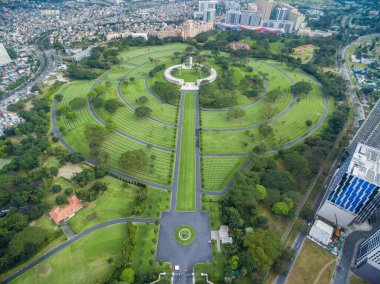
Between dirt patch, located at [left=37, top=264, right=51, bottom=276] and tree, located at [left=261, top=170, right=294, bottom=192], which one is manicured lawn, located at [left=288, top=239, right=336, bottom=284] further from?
dirt patch, located at [left=37, top=264, right=51, bottom=276]

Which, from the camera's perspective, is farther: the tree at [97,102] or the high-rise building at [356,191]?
the tree at [97,102]

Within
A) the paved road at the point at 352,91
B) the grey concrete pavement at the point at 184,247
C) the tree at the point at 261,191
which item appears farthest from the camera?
the paved road at the point at 352,91

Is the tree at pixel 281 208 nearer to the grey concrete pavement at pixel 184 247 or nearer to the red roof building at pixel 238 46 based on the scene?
the grey concrete pavement at pixel 184 247

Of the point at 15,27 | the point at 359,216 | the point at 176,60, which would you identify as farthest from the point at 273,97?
the point at 15,27

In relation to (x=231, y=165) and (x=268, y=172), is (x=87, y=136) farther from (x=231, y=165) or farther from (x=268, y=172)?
(x=268, y=172)

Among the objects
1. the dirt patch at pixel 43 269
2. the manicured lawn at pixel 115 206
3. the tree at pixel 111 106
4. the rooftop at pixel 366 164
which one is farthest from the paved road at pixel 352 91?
the dirt patch at pixel 43 269

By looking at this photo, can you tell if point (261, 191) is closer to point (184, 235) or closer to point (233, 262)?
point (233, 262)
